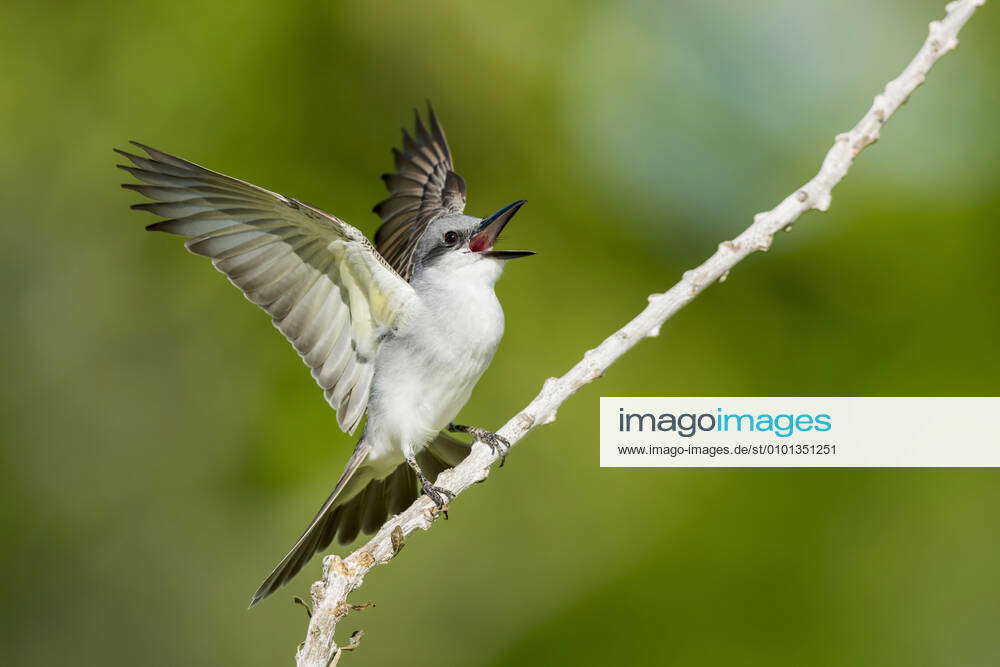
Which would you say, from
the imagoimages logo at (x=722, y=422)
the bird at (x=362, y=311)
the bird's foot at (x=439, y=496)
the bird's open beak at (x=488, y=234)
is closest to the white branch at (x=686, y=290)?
the bird's foot at (x=439, y=496)

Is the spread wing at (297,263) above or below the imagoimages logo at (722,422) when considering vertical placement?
below

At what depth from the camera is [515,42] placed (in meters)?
6.54

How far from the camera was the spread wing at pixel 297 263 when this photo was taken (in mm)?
3236

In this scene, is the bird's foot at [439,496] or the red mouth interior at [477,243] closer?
the bird's foot at [439,496]

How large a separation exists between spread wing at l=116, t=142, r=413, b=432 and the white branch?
2.74ft

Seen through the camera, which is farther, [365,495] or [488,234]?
[365,495]

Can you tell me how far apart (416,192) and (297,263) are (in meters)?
1.58

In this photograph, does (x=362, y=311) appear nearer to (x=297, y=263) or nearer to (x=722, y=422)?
(x=297, y=263)

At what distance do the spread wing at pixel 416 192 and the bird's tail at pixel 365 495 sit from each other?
A: 90 cm

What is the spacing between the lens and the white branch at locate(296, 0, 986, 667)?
2648 mm

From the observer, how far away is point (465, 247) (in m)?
3.77

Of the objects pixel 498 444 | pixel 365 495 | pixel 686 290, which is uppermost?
pixel 686 290

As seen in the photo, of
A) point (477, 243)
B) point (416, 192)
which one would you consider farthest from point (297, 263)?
point (416, 192)

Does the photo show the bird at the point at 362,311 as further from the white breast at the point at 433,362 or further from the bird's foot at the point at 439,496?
the bird's foot at the point at 439,496
